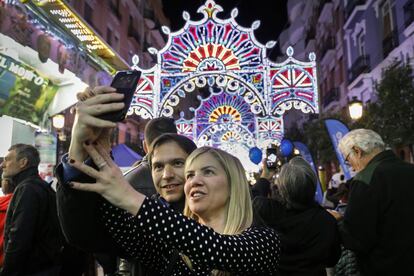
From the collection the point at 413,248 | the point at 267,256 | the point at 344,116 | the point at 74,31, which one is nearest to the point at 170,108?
the point at 74,31

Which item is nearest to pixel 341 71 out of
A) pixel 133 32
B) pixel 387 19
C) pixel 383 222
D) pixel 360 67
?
pixel 360 67

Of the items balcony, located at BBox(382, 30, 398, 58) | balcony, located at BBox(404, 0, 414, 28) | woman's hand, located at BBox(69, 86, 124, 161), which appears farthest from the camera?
balcony, located at BBox(382, 30, 398, 58)

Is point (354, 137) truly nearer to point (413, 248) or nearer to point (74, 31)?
point (413, 248)

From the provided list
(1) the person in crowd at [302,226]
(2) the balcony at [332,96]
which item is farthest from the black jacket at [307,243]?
(2) the balcony at [332,96]

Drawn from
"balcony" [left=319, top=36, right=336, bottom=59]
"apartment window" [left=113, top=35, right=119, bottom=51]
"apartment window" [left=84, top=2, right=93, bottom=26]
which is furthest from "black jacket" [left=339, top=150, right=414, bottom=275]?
"balcony" [left=319, top=36, right=336, bottom=59]

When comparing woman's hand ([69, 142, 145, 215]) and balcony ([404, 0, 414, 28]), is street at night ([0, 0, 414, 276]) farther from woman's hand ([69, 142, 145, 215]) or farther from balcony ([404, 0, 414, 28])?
balcony ([404, 0, 414, 28])

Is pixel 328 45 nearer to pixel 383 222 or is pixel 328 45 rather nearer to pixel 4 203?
pixel 383 222

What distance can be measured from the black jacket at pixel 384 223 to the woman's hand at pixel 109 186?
2.00 m

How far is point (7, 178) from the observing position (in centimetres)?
364

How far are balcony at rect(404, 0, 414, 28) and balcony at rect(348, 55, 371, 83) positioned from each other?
512 cm

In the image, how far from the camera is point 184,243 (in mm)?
1292

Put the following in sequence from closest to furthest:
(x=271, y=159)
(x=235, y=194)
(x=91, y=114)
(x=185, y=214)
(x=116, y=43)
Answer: (x=91, y=114)
(x=235, y=194)
(x=185, y=214)
(x=271, y=159)
(x=116, y=43)

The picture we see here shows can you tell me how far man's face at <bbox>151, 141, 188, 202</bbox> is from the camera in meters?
2.17

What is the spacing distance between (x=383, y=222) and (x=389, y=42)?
17828mm
